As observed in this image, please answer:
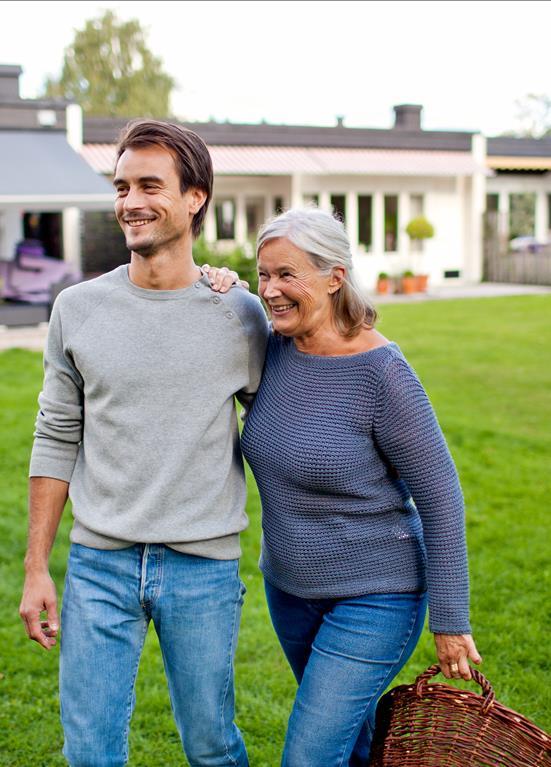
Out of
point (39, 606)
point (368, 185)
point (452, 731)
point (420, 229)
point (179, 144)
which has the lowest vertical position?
point (452, 731)

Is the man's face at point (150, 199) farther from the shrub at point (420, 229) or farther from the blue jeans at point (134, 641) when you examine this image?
the shrub at point (420, 229)

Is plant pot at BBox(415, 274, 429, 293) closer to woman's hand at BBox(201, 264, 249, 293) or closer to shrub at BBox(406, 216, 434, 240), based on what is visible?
shrub at BBox(406, 216, 434, 240)

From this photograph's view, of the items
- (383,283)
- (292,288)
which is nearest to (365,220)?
(383,283)

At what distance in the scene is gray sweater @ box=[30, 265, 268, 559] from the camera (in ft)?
8.26

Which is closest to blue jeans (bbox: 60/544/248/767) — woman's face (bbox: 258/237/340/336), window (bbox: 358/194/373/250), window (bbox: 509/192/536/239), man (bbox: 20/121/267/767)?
man (bbox: 20/121/267/767)

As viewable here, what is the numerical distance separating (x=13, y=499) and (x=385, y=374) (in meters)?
4.64

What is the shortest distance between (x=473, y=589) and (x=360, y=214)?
2246cm

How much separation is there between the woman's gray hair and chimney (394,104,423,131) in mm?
27982

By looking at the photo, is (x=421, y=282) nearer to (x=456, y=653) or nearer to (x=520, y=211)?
(x=520, y=211)

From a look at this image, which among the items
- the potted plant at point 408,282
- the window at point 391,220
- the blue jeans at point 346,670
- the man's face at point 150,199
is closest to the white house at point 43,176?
the potted plant at point 408,282

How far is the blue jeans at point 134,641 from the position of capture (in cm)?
249

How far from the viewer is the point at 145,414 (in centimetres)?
253

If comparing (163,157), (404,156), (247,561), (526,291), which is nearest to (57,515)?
(163,157)

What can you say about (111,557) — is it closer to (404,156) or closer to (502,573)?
(502,573)
